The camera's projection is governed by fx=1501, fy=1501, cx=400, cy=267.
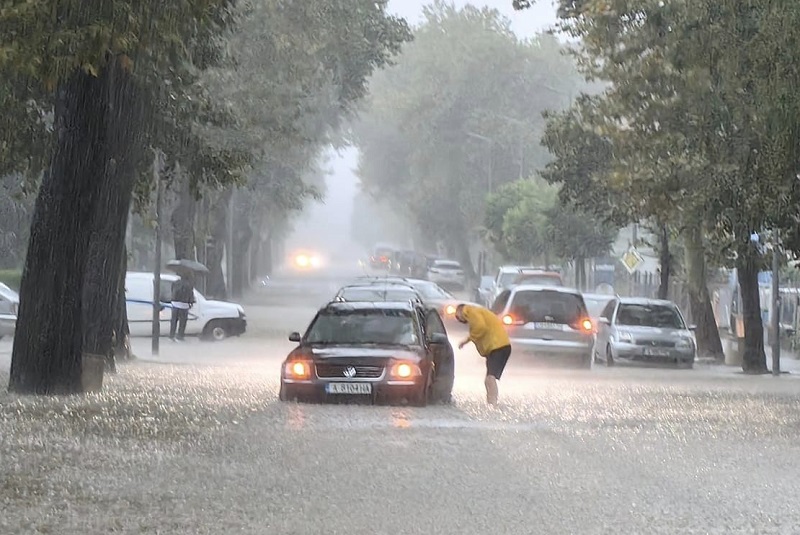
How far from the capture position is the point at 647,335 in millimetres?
30984

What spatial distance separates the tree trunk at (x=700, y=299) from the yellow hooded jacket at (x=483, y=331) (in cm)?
1353

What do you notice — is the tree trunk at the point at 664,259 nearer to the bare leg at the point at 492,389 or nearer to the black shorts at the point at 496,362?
the black shorts at the point at 496,362

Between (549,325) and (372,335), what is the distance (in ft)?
32.9

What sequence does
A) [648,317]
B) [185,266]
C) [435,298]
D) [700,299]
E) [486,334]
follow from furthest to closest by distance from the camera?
[435,298]
[185,266]
[700,299]
[648,317]
[486,334]

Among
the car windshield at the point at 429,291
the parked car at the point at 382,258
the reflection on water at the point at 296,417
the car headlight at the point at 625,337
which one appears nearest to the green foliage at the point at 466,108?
the parked car at the point at 382,258

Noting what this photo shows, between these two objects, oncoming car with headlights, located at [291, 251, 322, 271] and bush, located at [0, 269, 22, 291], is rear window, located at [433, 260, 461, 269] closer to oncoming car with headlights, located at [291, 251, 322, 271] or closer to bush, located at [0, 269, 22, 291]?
bush, located at [0, 269, 22, 291]

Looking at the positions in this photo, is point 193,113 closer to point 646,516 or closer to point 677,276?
point 646,516

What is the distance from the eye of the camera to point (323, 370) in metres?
17.6

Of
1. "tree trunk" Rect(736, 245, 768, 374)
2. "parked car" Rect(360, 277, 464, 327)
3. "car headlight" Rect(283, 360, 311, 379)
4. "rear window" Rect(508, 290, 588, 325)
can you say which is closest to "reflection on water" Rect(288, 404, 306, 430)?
"car headlight" Rect(283, 360, 311, 379)

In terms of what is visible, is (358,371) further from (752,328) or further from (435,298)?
(435,298)

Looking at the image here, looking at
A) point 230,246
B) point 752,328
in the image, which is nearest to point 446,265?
point 230,246

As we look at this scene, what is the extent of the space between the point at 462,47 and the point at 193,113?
58673 millimetres

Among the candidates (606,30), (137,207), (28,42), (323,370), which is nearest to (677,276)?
(606,30)

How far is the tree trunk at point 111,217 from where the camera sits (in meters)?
17.7
